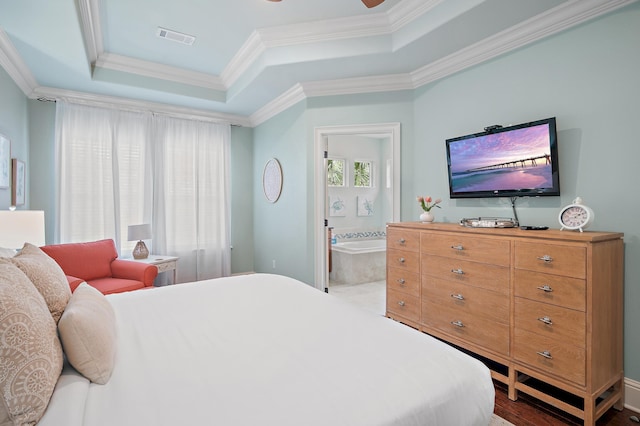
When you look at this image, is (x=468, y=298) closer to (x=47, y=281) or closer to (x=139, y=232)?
(x=47, y=281)

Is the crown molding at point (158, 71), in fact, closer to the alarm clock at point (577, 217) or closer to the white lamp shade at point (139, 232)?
the white lamp shade at point (139, 232)

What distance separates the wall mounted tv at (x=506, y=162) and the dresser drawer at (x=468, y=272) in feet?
2.26

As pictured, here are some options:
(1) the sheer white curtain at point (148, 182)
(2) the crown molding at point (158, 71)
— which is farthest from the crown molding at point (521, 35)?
(1) the sheer white curtain at point (148, 182)

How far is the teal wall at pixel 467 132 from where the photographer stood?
2.03 meters

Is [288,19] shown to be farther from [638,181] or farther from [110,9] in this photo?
[638,181]

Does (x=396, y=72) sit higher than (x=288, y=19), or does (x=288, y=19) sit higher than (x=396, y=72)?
(x=288, y=19)

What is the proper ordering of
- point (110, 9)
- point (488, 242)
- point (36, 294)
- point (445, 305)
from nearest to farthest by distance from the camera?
1. point (36, 294)
2. point (488, 242)
3. point (445, 305)
4. point (110, 9)

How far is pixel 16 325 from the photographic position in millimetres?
891

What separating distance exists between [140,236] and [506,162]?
3978 mm

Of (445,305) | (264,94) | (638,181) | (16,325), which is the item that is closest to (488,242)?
(445,305)

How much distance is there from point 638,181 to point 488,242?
0.92 meters

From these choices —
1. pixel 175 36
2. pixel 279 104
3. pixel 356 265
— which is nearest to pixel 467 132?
pixel 279 104

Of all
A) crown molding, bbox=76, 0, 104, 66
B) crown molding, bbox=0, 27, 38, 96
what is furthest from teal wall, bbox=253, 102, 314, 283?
crown molding, bbox=0, 27, 38, 96

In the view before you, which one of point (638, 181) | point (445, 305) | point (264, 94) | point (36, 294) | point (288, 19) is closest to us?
point (36, 294)
